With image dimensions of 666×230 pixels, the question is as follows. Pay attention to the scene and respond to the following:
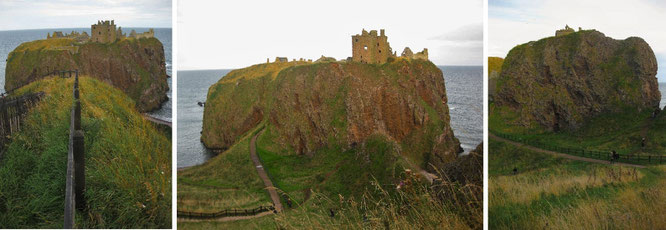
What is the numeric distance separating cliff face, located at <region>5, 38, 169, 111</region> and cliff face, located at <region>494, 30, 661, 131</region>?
14.5 feet

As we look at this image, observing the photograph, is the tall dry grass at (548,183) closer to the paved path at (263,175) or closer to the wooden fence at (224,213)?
the paved path at (263,175)

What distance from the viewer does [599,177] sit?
447 centimetres

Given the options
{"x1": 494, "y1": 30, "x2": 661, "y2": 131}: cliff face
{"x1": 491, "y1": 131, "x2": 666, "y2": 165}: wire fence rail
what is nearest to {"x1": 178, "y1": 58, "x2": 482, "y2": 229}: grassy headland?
{"x1": 494, "y1": 30, "x2": 661, "y2": 131}: cliff face

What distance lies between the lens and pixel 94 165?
3.57 metres

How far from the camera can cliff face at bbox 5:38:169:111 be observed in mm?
4203

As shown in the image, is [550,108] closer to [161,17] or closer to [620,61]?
[620,61]

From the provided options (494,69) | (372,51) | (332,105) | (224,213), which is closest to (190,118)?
(224,213)

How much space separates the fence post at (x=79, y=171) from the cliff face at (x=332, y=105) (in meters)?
1.47

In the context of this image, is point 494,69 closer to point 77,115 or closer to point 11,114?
point 77,115

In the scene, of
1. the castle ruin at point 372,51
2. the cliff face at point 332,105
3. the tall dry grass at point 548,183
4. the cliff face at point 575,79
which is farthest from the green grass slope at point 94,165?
the cliff face at point 575,79

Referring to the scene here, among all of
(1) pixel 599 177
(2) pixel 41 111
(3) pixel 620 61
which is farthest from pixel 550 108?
(2) pixel 41 111

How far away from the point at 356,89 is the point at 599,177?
9.23 ft

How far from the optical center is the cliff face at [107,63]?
13.8ft

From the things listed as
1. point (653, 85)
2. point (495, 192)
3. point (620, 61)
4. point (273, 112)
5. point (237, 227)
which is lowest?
point (237, 227)
